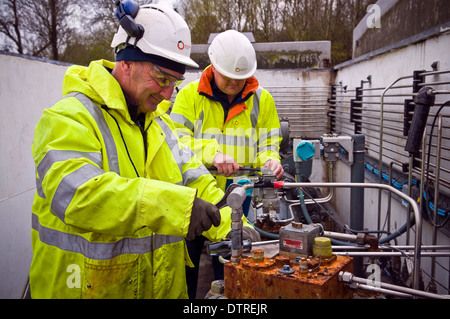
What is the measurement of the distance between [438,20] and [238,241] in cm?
302

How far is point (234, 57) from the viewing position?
3.09 m

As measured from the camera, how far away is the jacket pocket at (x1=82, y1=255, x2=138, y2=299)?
164cm

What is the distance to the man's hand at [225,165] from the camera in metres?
2.84

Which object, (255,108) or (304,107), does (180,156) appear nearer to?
(255,108)

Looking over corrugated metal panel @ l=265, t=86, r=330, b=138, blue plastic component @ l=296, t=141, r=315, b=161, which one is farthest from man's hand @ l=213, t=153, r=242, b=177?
corrugated metal panel @ l=265, t=86, r=330, b=138

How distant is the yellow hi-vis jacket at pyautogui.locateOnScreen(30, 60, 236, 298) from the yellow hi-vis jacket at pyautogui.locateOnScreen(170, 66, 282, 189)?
112cm

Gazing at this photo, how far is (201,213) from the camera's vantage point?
1462 mm

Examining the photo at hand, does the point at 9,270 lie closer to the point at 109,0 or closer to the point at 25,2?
the point at 25,2

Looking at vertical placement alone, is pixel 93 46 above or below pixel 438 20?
above

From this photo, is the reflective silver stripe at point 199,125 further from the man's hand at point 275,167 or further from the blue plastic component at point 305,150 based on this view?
the blue plastic component at point 305,150

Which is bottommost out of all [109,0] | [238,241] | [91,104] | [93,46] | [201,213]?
[238,241]

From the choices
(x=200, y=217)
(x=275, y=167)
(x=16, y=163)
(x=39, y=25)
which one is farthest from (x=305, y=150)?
(x=39, y=25)

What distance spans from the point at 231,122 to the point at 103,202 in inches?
79.5

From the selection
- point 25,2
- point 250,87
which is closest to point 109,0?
point 25,2
